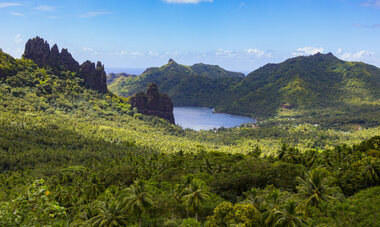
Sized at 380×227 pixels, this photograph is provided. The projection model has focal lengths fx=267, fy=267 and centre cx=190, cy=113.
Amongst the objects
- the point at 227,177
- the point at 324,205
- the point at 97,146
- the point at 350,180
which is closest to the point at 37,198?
the point at 324,205

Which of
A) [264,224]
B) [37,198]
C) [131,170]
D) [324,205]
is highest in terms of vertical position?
[37,198]

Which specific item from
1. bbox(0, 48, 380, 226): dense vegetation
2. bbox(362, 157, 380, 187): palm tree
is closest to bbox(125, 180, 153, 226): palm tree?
bbox(0, 48, 380, 226): dense vegetation

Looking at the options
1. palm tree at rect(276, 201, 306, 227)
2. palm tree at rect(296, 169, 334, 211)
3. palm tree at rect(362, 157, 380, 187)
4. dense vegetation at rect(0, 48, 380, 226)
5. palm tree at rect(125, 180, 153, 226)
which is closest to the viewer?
dense vegetation at rect(0, 48, 380, 226)

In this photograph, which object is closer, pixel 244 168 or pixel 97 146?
pixel 244 168

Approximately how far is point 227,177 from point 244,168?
7951 mm

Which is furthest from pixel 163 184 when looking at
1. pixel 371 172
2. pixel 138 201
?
pixel 371 172

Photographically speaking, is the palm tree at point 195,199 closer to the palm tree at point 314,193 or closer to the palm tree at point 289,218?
the palm tree at point 289,218

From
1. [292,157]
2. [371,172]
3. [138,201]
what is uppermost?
[371,172]

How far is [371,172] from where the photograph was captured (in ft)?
210

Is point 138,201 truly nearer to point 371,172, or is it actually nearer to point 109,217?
point 109,217

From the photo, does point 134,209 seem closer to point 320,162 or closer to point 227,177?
point 227,177

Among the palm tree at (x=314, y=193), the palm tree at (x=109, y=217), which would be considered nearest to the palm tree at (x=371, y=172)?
the palm tree at (x=314, y=193)

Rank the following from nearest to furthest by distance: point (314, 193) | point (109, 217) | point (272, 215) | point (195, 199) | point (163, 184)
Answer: point (272, 215) → point (109, 217) → point (314, 193) → point (195, 199) → point (163, 184)

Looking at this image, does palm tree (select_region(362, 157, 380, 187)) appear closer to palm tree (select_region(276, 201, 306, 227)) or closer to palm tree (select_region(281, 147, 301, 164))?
palm tree (select_region(281, 147, 301, 164))
